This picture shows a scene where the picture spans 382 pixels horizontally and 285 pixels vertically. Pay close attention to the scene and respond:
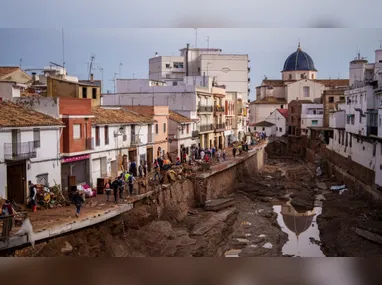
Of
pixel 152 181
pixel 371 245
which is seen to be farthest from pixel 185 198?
pixel 371 245

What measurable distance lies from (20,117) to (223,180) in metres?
7.86

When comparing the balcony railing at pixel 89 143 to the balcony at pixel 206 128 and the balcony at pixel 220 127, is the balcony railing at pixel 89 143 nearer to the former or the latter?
the balcony at pixel 206 128

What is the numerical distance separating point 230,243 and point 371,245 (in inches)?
105

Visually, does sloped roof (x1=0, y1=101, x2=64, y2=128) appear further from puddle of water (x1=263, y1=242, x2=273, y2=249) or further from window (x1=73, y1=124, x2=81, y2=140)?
puddle of water (x1=263, y1=242, x2=273, y2=249)

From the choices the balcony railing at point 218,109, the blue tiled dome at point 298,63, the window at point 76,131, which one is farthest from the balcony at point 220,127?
the window at point 76,131

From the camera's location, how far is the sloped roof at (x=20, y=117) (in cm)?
632

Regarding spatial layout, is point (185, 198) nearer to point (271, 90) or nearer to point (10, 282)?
point (10, 282)

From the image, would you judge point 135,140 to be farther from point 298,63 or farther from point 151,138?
point 298,63

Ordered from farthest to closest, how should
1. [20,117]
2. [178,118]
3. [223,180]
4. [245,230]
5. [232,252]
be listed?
1. [178,118]
2. [223,180]
3. [245,230]
4. [232,252]
5. [20,117]

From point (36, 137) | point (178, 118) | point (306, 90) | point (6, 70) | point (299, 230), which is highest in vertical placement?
point (306, 90)

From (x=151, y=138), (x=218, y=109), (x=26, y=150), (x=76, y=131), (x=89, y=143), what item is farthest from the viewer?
(x=218, y=109)

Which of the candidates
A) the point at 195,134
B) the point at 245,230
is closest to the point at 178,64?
the point at 195,134

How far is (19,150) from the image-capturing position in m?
6.36

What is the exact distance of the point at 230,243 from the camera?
9023 mm
